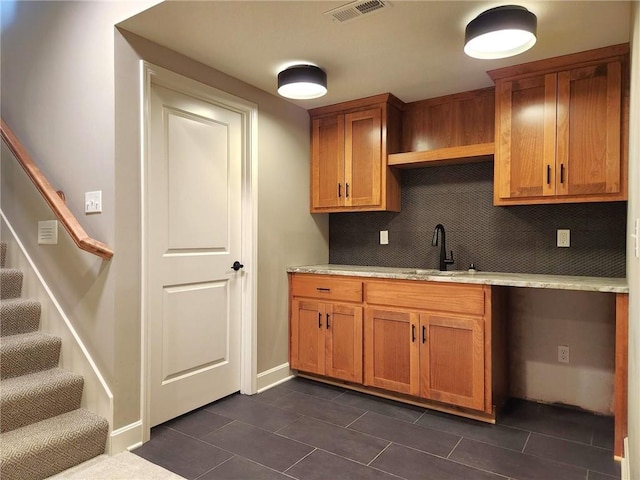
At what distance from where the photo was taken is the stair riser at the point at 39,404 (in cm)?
200

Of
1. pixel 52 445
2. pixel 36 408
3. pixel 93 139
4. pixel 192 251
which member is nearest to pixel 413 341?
pixel 192 251

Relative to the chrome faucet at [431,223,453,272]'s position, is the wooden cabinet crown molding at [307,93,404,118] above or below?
above

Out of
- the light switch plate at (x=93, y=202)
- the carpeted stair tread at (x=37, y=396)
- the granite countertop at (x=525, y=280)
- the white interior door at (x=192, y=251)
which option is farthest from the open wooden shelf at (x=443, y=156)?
the carpeted stair tread at (x=37, y=396)

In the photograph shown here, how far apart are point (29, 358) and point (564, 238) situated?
336cm

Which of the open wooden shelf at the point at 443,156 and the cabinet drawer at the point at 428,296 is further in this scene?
the open wooden shelf at the point at 443,156

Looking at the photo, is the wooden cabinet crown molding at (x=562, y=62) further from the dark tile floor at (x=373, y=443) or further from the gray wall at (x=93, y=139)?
the dark tile floor at (x=373, y=443)

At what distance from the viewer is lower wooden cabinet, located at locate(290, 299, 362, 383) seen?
9.94 ft

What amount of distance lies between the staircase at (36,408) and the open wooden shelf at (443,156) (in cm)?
252

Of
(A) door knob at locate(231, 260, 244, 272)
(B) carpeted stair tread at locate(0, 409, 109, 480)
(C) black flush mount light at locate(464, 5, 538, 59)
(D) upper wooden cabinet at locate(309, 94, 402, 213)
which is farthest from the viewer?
(D) upper wooden cabinet at locate(309, 94, 402, 213)

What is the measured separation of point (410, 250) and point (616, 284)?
1.47 m

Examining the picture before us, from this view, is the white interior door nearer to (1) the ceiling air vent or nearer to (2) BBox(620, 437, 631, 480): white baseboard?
(1) the ceiling air vent

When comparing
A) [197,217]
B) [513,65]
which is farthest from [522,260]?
[197,217]

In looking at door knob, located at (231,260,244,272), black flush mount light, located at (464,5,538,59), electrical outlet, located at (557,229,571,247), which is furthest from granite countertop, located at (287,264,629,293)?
black flush mount light, located at (464,5,538,59)

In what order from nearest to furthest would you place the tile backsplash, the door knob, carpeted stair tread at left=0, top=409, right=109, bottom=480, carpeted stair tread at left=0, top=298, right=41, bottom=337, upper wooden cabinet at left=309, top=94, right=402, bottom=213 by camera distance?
carpeted stair tread at left=0, top=409, right=109, bottom=480, carpeted stair tread at left=0, top=298, right=41, bottom=337, the tile backsplash, the door knob, upper wooden cabinet at left=309, top=94, right=402, bottom=213
